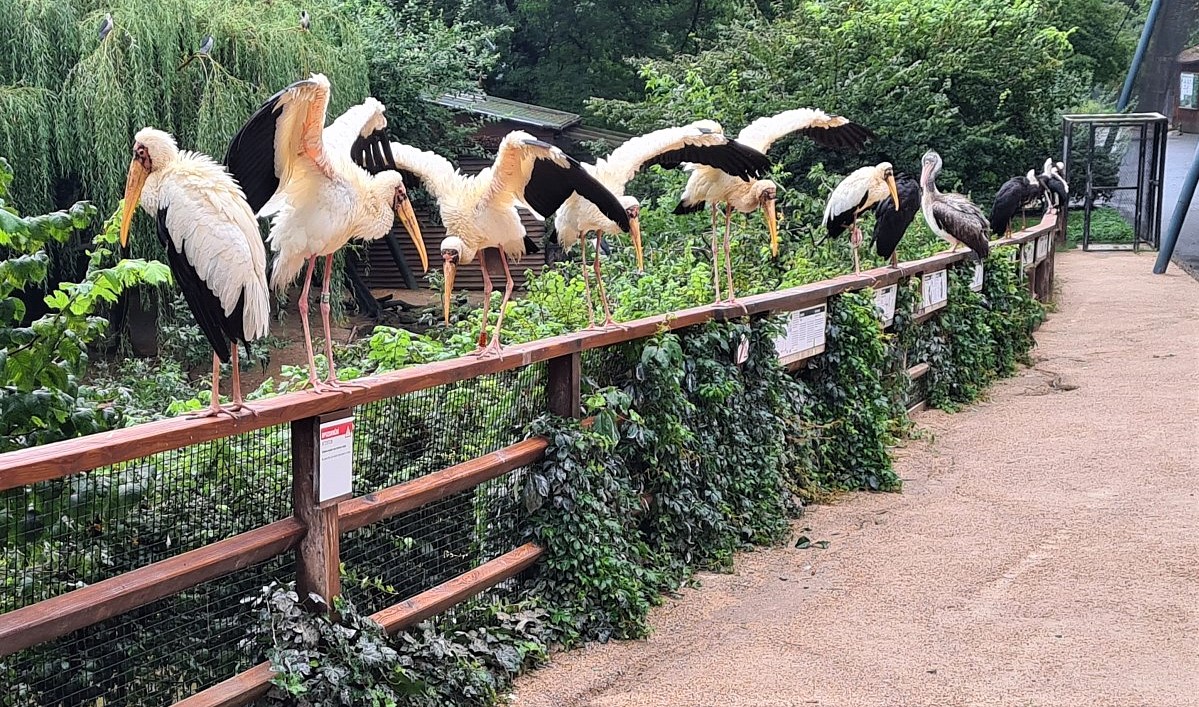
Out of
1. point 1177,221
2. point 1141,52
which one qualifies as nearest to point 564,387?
point 1177,221

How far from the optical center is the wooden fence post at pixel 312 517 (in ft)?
11.5

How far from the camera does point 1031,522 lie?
6.11 metres

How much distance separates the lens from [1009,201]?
42.9 ft

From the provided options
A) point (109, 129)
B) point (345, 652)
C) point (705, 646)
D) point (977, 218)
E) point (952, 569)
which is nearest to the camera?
point (345, 652)

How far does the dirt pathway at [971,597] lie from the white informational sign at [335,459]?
1026 millimetres

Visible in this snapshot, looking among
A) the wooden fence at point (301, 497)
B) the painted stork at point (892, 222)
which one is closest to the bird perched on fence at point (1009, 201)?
the painted stork at point (892, 222)

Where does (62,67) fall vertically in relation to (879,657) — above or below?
above

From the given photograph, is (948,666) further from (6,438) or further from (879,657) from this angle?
(6,438)

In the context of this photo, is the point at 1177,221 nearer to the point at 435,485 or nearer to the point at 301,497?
the point at 435,485

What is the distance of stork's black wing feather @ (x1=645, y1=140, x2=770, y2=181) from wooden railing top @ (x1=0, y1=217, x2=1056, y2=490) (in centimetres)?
71

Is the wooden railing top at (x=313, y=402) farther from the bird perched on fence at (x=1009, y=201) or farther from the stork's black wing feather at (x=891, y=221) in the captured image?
the bird perched on fence at (x=1009, y=201)

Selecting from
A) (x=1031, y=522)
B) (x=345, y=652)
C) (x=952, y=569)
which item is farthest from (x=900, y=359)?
(x=345, y=652)

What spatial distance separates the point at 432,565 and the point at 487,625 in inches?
12.3

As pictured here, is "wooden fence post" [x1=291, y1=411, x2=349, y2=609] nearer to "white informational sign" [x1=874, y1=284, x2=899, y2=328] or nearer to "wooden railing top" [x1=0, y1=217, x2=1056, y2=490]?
"wooden railing top" [x1=0, y1=217, x2=1056, y2=490]
